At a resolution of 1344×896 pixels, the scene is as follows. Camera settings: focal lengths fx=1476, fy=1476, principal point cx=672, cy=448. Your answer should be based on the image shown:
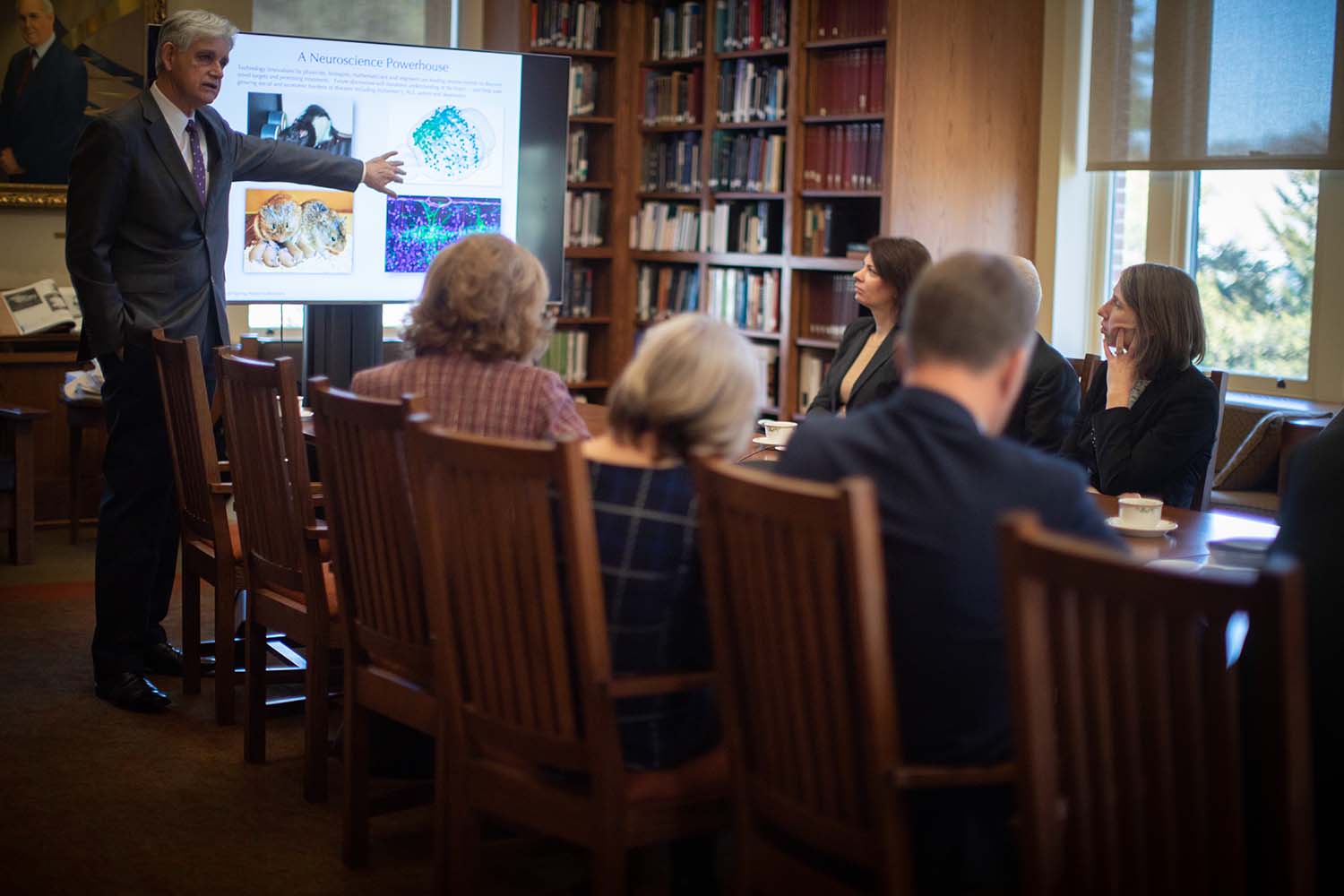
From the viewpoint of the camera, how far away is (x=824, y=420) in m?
1.98

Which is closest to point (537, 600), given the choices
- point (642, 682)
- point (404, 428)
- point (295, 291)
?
point (642, 682)

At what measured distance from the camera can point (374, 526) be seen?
257cm

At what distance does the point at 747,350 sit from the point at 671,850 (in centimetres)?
80

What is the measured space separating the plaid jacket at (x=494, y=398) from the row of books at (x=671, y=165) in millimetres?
4449

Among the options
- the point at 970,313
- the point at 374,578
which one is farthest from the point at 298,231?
the point at 970,313

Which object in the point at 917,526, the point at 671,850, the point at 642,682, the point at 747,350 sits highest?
the point at 747,350

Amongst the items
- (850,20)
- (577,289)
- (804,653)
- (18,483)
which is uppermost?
(850,20)

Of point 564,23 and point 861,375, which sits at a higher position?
point 564,23

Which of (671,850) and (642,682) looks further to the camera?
(671,850)

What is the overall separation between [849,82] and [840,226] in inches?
24.1

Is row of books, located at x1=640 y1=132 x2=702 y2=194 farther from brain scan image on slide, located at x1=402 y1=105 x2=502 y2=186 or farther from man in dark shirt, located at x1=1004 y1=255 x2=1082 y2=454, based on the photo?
man in dark shirt, located at x1=1004 y1=255 x2=1082 y2=454

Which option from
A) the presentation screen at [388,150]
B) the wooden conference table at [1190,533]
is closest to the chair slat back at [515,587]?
the wooden conference table at [1190,533]

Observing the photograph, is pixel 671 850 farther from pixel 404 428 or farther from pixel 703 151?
pixel 703 151

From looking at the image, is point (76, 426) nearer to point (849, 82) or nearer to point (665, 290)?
point (665, 290)
